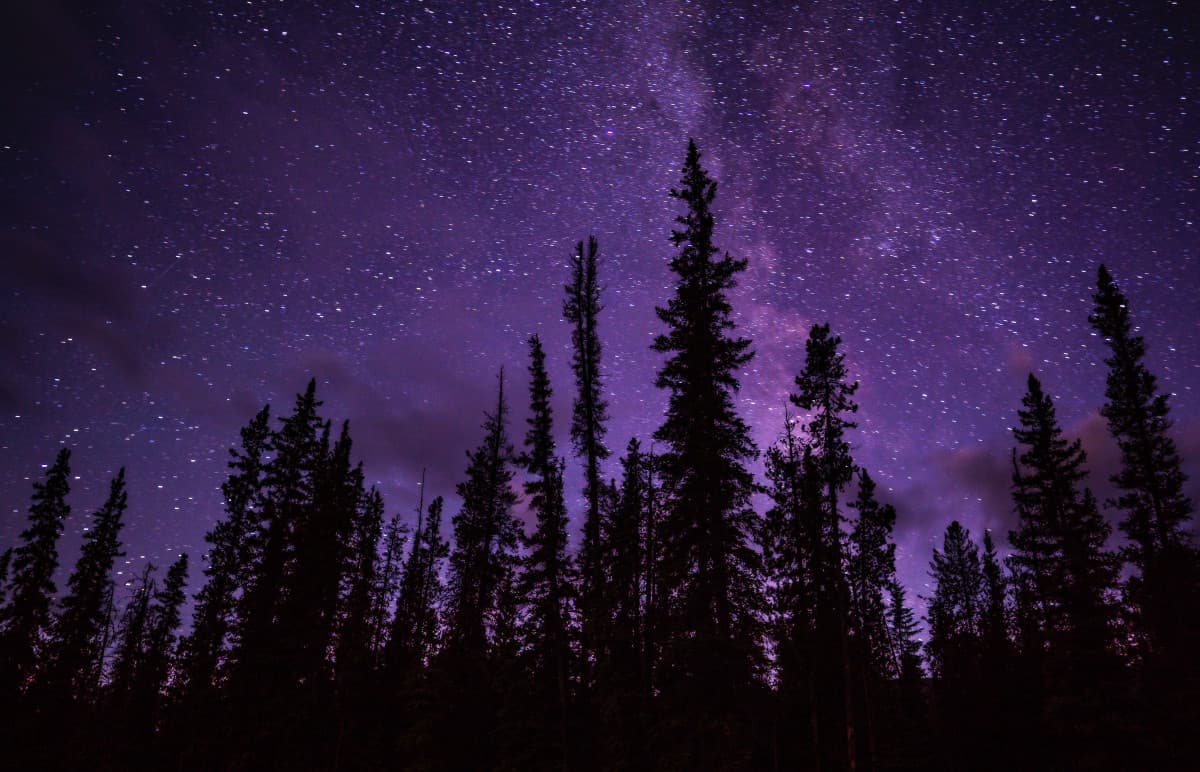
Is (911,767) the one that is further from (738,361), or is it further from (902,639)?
(902,639)

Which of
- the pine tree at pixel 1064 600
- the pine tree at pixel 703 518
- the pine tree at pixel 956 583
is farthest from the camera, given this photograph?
the pine tree at pixel 956 583

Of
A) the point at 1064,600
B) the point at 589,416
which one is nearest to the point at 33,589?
the point at 589,416

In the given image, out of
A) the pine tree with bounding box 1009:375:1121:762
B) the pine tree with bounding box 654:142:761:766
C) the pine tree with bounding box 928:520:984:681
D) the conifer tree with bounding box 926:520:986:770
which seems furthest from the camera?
the pine tree with bounding box 928:520:984:681

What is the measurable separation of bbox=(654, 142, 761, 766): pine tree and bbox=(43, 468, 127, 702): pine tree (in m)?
40.2

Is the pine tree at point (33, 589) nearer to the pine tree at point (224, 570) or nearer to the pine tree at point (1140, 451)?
the pine tree at point (224, 570)

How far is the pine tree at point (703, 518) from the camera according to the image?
55.7 feet

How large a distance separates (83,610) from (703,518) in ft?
148

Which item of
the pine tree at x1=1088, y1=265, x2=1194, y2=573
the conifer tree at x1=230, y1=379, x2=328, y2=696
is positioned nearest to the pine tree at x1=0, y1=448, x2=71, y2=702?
the conifer tree at x1=230, y1=379, x2=328, y2=696

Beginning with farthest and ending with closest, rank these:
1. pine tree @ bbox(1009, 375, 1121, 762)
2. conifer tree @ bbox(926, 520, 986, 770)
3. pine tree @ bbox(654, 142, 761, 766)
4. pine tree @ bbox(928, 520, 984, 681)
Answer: pine tree @ bbox(928, 520, 984, 681)
conifer tree @ bbox(926, 520, 986, 770)
pine tree @ bbox(1009, 375, 1121, 762)
pine tree @ bbox(654, 142, 761, 766)

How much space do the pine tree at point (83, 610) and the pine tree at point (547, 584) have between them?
31909 mm

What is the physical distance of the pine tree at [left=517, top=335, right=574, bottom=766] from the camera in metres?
23.2

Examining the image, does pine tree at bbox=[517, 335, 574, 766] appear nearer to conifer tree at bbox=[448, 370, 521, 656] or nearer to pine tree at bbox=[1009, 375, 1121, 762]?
conifer tree at bbox=[448, 370, 521, 656]

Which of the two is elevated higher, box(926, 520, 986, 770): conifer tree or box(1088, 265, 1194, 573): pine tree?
box(1088, 265, 1194, 573): pine tree

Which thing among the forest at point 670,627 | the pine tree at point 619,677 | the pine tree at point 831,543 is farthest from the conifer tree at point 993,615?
the pine tree at point 619,677
